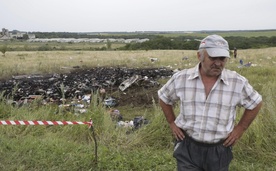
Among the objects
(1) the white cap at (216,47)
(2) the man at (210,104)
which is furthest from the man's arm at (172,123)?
(1) the white cap at (216,47)

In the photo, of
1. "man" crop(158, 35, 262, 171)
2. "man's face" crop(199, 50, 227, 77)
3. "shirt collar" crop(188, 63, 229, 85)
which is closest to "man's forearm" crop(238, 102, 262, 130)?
"man" crop(158, 35, 262, 171)

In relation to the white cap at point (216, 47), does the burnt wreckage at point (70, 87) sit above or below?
below

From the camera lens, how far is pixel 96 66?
24750 millimetres

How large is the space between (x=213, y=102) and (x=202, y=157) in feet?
1.69

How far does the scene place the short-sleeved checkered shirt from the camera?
285 centimetres

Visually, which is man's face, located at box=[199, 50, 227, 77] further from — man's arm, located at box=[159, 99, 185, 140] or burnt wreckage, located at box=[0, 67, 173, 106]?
burnt wreckage, located at box=[0, 67, 173, 106]

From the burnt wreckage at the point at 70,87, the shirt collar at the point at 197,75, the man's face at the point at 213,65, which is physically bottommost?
the burnt wreckage at the point at 70,87

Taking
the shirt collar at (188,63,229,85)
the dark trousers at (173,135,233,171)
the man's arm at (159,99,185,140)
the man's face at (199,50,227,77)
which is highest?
the man's face at (199,50,227,77)

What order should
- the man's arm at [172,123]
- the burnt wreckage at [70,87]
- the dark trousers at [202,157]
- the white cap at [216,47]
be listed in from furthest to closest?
the burnt wreckage at [70,87] → the man's arm at [172,123] → the dark trousers at [202,157] → the white cap at [216,47]

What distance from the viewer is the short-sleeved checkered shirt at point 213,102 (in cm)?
285

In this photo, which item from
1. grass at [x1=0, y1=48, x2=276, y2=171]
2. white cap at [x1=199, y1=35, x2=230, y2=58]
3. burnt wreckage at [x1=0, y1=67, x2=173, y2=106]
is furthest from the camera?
burnt wreckage at [x1=0, y1=67, x2=173, y2=106]

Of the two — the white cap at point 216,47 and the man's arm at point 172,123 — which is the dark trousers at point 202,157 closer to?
the man's arm at point 172,123

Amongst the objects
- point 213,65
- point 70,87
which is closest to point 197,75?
point 213,65

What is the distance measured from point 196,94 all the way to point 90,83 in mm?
13770
